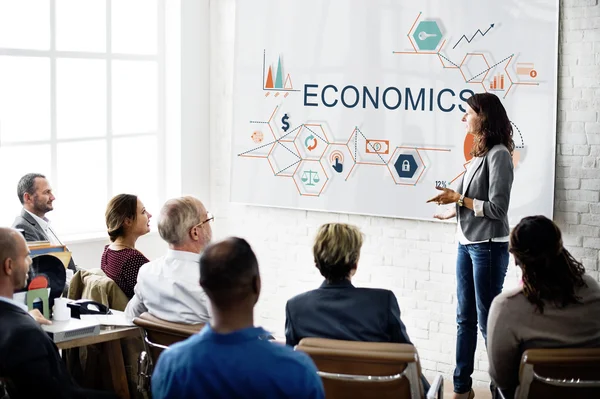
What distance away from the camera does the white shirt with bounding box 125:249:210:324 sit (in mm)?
3854

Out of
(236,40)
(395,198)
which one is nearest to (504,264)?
(395,198)

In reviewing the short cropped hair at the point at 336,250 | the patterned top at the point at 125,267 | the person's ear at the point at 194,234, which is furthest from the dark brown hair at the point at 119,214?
the short cropped hair at the point at 336,250

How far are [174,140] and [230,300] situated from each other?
486cm

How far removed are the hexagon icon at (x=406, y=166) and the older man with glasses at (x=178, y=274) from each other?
2.21 metres

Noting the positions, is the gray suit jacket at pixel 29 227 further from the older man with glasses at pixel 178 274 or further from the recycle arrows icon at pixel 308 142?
the recycle arrows icon at pixel 308 142

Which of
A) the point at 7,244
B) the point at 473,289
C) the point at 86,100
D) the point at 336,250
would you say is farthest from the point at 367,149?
the point at 7,244

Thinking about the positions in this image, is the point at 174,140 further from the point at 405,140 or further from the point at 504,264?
the point at 504,264

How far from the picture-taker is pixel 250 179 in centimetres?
682

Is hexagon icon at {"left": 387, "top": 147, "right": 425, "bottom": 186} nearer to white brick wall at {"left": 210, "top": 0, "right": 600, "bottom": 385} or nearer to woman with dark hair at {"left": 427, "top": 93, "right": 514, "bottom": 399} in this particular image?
white brick wall at {"left": 210, "top": 0, "right": 600, "bottom": 385}

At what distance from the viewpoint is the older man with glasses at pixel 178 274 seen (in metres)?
3.86

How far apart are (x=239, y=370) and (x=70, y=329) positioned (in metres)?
1.68

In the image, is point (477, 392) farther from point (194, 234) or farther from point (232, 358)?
point (232, 358)

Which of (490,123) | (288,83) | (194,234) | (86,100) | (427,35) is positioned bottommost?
(194,234)

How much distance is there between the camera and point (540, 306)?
3.27m
